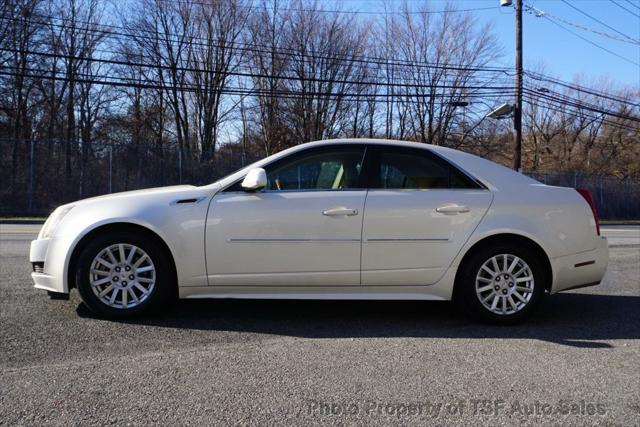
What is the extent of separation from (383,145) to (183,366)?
102 inches

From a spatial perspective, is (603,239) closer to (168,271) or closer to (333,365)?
(333,365)

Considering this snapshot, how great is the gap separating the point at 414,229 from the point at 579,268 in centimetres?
161

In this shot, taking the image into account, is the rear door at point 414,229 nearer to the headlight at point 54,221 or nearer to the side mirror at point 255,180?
the side mirror at point 255,180

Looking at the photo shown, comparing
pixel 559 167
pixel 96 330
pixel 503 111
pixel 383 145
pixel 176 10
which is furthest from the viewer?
pixel 559 167

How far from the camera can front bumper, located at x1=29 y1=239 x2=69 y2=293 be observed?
420cm

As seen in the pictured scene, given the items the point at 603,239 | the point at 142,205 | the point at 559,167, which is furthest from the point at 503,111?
the point at 559,167

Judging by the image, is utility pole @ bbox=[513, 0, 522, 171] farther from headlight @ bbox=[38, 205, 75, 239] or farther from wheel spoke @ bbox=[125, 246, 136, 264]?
headlight @ bbox=[38, 205, 75, 239]

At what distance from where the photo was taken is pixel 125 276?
4.25 m

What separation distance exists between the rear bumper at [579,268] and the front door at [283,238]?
6.01 ft

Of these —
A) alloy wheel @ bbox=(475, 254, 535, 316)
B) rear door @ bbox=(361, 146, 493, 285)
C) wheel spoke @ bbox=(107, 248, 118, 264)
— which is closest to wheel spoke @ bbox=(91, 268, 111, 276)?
wheel spoke @ bbox=(107, 248, 118, 264)

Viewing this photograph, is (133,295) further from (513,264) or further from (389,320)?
(513,264)

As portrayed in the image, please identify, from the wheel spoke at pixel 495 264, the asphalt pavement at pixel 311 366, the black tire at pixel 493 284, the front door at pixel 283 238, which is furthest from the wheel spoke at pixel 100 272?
the wheel spoke at pixel 495 264

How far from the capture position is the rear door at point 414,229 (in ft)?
14.1

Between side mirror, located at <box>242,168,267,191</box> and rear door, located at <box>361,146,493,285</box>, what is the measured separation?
916 mm
